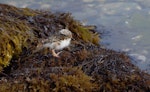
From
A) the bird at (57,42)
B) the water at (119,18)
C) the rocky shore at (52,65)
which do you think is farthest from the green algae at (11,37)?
the water at (119,18)

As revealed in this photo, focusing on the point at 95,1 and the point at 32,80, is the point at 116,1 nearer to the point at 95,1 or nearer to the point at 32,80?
the point at 95,1

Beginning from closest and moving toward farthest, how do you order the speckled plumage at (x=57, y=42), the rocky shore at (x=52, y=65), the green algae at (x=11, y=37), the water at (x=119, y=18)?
the rocky shore at (x=52, y=65) → the speckled plumage at (x=57, y=42) → the green algae at (x=11, y=37) → the water at (x=119, y=18)

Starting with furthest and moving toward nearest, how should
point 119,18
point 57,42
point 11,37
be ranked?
1. point 119,18
2. point 11,37
3. point 57,42

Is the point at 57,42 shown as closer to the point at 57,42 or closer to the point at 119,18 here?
the point at 57,42

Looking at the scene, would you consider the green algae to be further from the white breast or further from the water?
the water

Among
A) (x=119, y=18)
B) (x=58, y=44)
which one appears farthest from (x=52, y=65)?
(x=119, y=18)

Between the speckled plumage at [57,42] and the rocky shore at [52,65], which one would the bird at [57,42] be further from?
the rocky shore at [52,65]

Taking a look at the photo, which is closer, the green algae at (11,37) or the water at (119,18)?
→ the green algae at (11,37)
